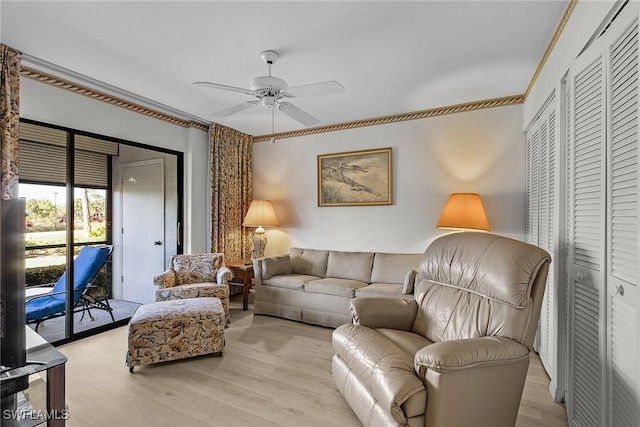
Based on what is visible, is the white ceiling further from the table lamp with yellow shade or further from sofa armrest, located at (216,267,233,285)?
sofa armrest, located at (216,267,233,285)

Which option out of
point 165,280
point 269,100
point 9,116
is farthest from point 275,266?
point 9,116

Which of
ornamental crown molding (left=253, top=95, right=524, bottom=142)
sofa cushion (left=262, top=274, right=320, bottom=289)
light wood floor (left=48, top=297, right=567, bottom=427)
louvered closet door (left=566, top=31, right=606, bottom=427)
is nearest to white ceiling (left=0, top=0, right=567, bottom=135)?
ornamental crown molding (left=253, top=95, right=524, bottom=142)

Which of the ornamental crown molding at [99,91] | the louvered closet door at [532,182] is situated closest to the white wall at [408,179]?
the louvered closet door at [532,182]

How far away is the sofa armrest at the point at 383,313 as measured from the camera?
2227 millimetres

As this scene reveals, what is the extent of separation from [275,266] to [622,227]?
3367 mm

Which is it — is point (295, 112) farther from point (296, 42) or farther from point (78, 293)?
point (78, 293)

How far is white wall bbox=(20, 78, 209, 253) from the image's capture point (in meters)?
2.89

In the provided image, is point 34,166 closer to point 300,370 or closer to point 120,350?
point 120,350

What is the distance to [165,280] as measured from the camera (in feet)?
11.5

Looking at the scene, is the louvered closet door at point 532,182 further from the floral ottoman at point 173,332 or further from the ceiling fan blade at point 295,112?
the floral ottoman at point 173,332

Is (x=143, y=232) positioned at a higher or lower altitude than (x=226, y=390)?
higher

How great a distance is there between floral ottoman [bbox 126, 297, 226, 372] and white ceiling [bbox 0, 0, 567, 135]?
7.00 ft

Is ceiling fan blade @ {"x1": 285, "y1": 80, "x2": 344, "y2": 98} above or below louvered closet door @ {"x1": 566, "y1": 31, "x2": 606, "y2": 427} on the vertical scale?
above

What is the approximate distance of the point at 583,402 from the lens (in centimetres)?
166
